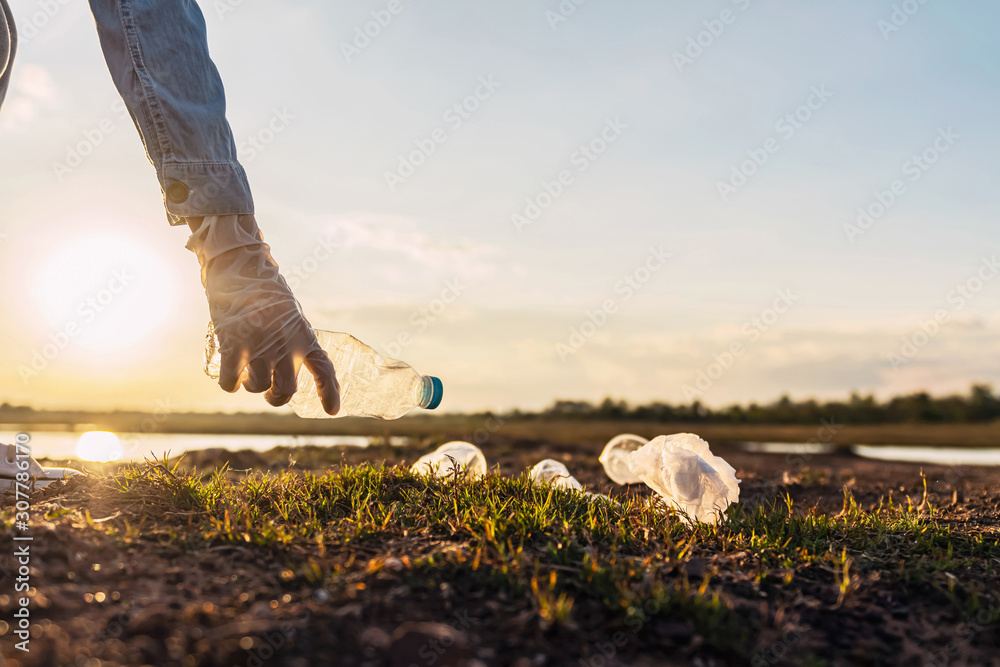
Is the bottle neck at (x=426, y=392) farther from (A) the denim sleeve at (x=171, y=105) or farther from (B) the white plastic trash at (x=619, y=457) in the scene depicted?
(B) the white plastic trash at (x=619, y=457)

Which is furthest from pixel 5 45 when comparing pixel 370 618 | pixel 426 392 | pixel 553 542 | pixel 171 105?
pixel 553 542

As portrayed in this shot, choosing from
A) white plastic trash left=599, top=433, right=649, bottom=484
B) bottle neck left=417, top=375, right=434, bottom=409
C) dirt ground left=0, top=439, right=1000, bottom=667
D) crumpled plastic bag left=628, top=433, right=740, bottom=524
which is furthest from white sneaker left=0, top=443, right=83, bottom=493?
white plastic trash left=599, top=433, right=649, bottom=484

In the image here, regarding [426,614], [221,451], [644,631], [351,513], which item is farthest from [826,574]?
[221,451]

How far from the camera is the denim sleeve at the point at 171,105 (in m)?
2.66

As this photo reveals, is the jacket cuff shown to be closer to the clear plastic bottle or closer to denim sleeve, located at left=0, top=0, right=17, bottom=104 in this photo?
the clear plastic bottle

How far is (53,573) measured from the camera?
2104 millimetres

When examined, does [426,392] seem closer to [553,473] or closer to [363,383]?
[363,383]

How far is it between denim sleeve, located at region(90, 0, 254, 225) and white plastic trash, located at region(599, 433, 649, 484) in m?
3.58

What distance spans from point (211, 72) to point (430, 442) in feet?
16.9

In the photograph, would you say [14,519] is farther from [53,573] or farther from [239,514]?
[239,514]

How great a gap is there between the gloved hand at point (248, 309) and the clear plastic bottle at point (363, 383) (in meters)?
1.00

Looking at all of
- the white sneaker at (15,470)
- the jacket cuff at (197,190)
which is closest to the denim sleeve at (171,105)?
the jacket cuff at (197,190)

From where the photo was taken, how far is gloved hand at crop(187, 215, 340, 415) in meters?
2.70

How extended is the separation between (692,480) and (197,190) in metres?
2.70
